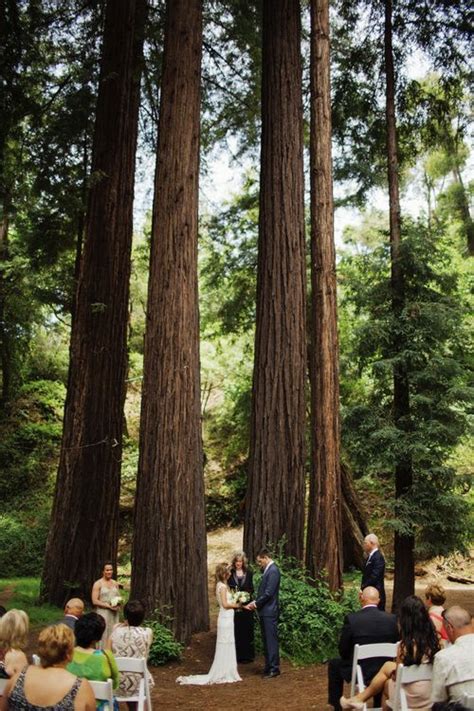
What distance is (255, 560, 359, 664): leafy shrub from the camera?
30.2 feet

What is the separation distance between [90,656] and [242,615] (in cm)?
503

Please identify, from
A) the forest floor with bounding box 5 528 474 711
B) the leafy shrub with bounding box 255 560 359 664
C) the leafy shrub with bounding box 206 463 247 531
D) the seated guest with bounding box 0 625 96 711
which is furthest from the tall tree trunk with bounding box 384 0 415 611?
the seated guest with bounding box 0 625 96 711

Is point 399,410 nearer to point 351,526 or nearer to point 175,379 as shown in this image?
point 175,379

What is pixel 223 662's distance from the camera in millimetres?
8453

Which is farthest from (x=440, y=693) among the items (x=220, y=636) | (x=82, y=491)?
(x=82, y=491)

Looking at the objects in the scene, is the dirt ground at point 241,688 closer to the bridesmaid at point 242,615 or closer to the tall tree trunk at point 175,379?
the bridesmaid at point 242,615

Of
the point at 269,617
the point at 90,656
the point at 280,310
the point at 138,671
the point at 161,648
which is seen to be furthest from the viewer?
the point at 280,310

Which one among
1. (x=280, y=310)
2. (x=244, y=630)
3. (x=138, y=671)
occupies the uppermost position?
(x=280, y=310)

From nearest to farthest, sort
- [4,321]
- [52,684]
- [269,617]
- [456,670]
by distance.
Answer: [52,684], [456,670], [269,617], [4,321]

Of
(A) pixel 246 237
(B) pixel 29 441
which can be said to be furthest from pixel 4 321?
(A) pixel 246 237

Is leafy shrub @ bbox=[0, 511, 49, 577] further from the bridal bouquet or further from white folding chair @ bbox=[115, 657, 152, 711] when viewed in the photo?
white folding chair @ bbox=[115, 657, 152, 711]

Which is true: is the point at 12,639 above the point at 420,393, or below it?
below

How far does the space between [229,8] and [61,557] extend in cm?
1164

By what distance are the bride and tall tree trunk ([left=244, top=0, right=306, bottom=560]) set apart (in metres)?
1.53
